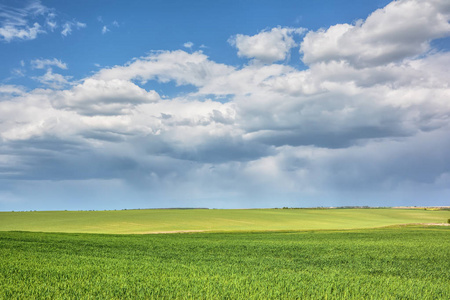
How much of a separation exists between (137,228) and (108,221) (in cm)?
1294

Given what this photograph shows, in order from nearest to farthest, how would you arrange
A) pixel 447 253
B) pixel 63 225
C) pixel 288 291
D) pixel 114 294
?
pixel 114 294 → pixel 288 291 → pixel 447 253 → pixel 63 225

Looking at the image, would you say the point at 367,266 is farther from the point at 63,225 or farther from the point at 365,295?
the point at 63,225

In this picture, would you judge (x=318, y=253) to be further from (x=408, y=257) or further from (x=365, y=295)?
(x=365, y=295)

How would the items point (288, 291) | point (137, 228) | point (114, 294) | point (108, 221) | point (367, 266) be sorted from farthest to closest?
1. point (108, 221)
2. point (137, 228)
3. point (367, 266)
4. point (288, 291)
5. point (114, 294)

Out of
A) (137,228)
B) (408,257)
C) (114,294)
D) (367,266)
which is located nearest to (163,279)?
(114,294)

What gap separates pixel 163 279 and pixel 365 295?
7.40 meters

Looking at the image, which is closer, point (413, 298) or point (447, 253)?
point (413, 298)

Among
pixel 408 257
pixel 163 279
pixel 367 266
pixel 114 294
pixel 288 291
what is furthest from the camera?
pixel 408 257

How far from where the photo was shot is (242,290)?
12320 millimetres

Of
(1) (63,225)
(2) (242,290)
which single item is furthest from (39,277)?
(1) (63,225)

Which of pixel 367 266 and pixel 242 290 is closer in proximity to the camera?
pixel 242 290

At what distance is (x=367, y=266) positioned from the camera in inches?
813

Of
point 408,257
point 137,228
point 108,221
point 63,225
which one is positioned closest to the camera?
point 408,257

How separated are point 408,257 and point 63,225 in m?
61.0
